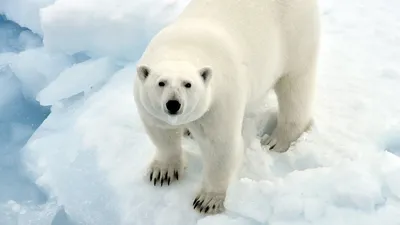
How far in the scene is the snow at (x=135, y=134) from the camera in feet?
8.64

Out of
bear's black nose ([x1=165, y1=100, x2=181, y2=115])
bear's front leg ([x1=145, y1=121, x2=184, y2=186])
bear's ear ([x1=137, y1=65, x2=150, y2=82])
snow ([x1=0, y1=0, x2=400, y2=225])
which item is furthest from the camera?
bear's front leg ([x1=145, y1=121, x2=184, y2=186])

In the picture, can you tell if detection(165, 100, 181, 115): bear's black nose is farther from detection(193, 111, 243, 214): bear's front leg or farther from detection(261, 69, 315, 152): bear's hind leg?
detection(261, 69, 315, 152): bear's hind leg

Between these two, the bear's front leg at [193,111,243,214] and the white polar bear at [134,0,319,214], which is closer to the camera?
the white polar bear at [134,0,319,214]

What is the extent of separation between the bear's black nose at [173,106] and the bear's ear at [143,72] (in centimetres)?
18

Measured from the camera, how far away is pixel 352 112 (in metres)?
3.28

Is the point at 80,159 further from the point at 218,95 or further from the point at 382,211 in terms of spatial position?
the point at 382,211

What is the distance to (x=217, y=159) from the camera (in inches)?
102

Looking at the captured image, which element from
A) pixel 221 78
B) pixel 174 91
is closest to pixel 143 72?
pixel 174 91

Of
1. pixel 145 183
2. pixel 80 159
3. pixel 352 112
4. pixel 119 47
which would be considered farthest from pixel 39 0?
pixel 352 112

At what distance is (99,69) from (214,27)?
1.53m

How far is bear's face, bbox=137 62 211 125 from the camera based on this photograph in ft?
6.89

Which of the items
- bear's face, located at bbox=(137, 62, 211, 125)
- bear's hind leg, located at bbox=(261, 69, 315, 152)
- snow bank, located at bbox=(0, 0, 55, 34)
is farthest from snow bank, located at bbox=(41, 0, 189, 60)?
bear's face, located at bbox=(137, 62, 211, 125)

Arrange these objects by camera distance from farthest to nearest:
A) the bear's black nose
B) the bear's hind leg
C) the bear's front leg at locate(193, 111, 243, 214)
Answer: the bear's hind leg, the bear's front leg at locate(193, 111, 243, 214), the bear's black nose

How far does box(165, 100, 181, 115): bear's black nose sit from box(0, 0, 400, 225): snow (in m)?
0.72
